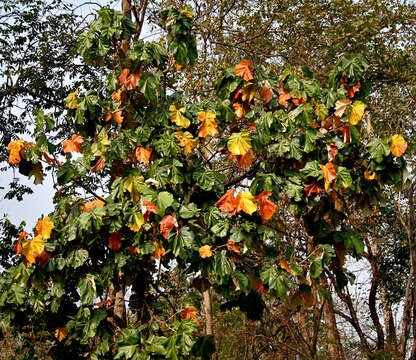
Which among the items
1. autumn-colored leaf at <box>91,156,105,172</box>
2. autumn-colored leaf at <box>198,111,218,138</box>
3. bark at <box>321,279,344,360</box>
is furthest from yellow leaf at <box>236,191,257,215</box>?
bark at <box>321,279,344,360</box>

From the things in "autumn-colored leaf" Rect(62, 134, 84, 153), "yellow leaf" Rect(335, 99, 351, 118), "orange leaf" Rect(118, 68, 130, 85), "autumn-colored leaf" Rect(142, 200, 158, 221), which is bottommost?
"autumn-colored leaf" Rect(142, 200, 158, 221)

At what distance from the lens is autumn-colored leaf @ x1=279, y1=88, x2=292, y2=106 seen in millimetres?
3301

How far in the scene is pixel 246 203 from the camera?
2.71m

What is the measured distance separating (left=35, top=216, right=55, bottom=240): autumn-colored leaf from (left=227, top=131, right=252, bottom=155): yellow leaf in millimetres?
1184

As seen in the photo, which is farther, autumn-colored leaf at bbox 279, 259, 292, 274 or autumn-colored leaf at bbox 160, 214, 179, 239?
autumn-colored leaf at bbox 279, 259, 292, 274

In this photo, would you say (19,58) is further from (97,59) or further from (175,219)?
(175,219)

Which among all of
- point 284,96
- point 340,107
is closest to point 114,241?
point 284,96

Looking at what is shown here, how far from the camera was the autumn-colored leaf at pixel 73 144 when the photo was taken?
3271mm

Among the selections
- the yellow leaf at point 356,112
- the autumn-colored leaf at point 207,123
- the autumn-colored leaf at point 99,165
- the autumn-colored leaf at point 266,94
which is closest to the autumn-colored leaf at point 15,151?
the autumn-colored leaf at point 99,165

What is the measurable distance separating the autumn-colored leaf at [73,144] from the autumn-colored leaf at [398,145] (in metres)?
1.97

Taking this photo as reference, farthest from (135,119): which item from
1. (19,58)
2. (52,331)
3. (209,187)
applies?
(19,58)

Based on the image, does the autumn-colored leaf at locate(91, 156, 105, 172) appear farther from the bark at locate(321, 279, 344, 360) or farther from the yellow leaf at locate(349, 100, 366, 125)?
the bark at locate(321, 279, 344, 360)

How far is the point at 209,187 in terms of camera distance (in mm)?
3018

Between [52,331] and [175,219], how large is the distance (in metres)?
1.33
